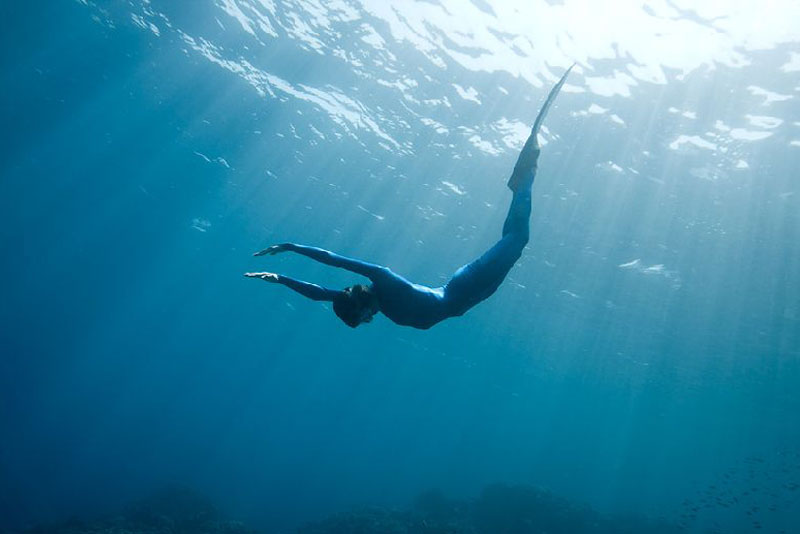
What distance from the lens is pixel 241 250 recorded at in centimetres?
3400

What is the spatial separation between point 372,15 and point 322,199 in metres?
12.1

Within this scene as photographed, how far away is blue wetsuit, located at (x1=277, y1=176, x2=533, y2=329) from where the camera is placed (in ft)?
14.9

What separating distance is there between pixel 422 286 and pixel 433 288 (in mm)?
353

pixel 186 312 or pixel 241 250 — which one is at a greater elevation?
pixel 241 250

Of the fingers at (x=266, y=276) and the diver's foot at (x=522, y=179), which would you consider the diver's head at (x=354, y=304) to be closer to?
the fingers at (x=266, y=276)

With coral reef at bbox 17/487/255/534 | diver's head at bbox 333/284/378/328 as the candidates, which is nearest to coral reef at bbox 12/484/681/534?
coral reef at bbox 17/487/255/534

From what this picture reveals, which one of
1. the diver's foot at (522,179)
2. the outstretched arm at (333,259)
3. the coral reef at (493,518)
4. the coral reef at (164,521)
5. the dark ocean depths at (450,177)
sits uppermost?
the dark ocean depths at (450,177)

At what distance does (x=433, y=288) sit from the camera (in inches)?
187

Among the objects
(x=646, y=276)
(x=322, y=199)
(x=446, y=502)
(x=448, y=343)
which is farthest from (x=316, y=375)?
(x=646, y=276)

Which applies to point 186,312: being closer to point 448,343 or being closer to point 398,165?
point 448,343

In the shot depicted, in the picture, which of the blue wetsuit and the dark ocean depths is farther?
the dark ocean depths

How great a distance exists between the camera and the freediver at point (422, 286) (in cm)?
441

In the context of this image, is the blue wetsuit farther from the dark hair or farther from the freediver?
the dark hair

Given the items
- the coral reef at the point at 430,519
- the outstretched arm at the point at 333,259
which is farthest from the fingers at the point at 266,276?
the coral reef at the point at 430,519
